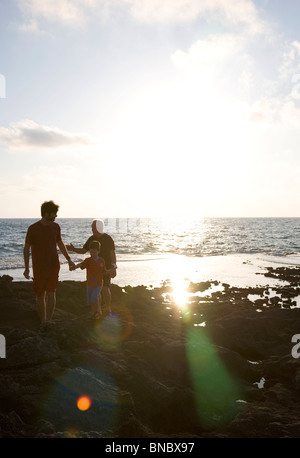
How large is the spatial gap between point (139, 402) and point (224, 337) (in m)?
4.74

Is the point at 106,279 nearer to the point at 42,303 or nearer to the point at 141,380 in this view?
the point at 42,303

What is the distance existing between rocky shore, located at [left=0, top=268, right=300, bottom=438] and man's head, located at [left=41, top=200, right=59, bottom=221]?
6.82 feet

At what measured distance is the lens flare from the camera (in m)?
4.38

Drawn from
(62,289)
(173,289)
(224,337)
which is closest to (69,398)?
(224,337)

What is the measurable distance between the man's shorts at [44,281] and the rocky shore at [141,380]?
76cm

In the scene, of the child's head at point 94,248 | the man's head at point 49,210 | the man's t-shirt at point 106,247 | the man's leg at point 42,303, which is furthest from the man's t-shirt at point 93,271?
the man's head at point 49,210

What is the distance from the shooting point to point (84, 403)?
445 cm

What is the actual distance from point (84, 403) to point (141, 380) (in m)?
1.34

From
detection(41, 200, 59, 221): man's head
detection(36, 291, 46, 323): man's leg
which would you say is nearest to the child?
Answer: detection(36, 291, 46, 323): man's leg

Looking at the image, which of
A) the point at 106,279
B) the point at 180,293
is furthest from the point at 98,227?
the point at 180,293

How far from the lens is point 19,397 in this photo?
4449 millimetres

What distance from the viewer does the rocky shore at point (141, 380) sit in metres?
4.33

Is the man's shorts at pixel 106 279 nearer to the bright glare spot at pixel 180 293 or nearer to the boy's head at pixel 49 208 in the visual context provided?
the boy's head at pixel 49 208

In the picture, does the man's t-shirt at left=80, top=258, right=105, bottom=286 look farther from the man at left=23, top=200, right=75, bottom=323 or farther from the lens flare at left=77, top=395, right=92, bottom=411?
the lens flare at left=77, top=395, right=92, bottom=411
